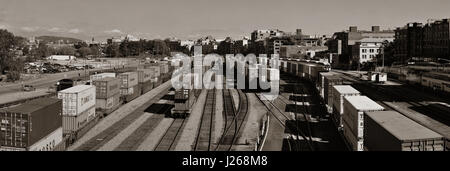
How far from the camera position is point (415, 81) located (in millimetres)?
64188

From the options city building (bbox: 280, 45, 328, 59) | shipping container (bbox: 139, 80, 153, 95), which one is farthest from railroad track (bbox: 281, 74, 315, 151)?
city building (bbox: 280, 45, 328, 59)

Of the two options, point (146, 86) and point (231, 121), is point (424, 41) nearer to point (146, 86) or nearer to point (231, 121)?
point (146, 86)

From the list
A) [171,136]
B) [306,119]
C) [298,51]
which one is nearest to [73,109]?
[171,136]

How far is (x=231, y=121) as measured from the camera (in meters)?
36.2

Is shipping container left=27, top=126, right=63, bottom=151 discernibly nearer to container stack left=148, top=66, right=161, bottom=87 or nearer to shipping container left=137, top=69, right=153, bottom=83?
shipping container left=137, top=69, right=153, bottom=83

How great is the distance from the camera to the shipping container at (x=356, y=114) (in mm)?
21281

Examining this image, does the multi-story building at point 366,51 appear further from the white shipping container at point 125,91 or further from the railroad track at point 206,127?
the white shipping container at point 125,91

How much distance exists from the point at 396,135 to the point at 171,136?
18872 mm

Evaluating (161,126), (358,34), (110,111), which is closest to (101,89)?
(110,111)

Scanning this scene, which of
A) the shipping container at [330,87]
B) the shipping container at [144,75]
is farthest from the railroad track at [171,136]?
the shipping container at [144,75]

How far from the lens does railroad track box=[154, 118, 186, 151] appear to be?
27.1m

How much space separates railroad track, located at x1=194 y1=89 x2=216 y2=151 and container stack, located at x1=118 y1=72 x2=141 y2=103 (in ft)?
29.9
